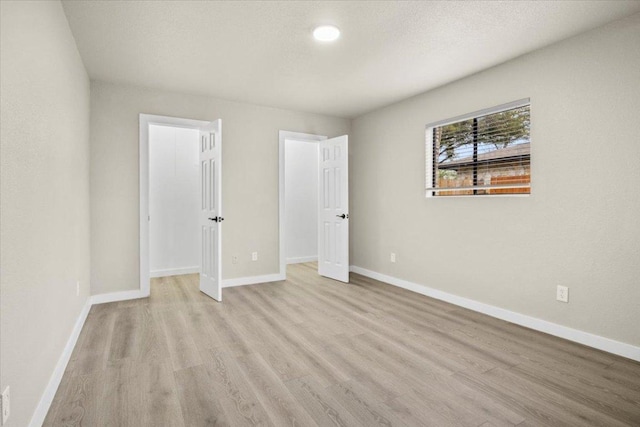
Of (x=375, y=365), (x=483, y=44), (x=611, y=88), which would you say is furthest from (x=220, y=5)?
(x=611, y=88)

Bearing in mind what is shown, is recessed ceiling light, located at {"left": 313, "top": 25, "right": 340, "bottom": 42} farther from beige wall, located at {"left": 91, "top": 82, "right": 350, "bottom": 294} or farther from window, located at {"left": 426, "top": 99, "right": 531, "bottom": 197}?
beige wall, located at {"left": 91, "top": 82, "right": 350, "bottom": 294}

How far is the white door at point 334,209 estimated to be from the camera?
4797 millimetres

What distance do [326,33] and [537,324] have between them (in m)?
3.05

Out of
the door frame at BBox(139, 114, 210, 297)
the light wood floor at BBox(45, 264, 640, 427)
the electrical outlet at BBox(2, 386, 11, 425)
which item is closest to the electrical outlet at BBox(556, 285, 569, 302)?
the light wood floor at BBox(45, 264, 640, 427)

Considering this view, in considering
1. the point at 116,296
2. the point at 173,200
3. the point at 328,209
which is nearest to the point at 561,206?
the point at 328,209

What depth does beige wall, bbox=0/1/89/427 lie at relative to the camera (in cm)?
142

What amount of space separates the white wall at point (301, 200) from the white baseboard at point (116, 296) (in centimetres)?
281

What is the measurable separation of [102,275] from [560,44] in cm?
501

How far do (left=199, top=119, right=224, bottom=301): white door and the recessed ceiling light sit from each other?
1.62 metres

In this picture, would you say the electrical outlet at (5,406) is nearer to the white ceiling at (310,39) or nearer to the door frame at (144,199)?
the white ceiling at (310,39)

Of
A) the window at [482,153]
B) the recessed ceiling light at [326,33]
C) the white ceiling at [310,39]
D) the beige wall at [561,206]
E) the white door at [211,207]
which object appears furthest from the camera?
the white door at [211,207]

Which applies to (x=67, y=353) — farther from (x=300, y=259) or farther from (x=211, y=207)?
(x=300, y=259)

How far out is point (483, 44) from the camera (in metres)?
2.88

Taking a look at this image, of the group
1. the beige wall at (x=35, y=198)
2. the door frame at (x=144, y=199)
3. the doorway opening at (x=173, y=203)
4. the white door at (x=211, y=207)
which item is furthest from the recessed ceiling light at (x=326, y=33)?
the doorway opening at (x=173, y=203)
